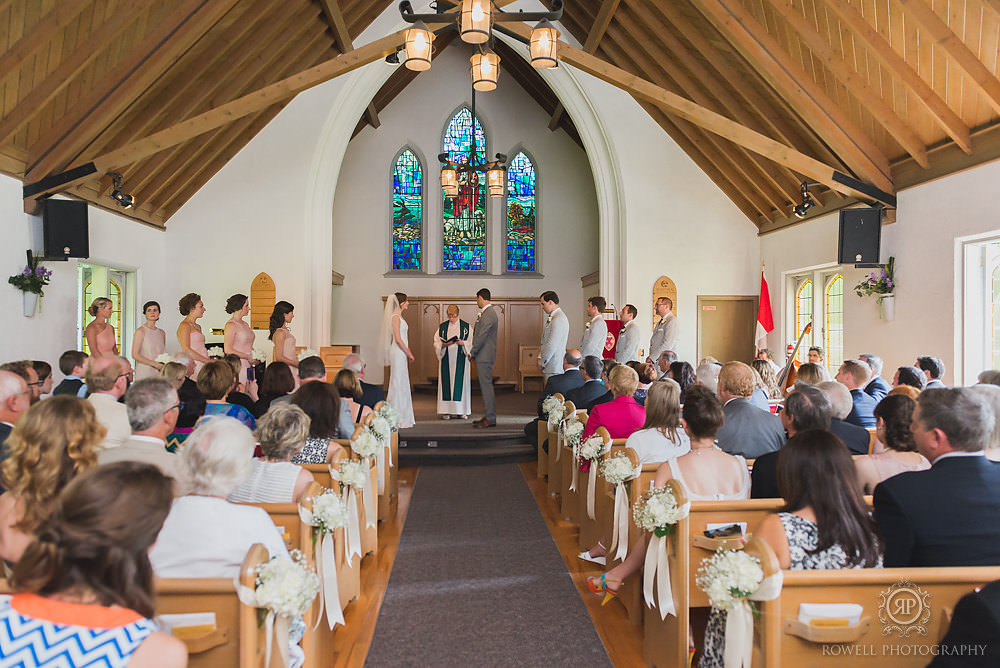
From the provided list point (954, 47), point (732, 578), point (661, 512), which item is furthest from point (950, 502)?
point (954, 47)

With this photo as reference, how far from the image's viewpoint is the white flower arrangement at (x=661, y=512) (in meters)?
2.38

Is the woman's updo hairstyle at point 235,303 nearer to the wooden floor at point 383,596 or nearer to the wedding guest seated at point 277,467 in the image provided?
the wooden floor at point 383,596

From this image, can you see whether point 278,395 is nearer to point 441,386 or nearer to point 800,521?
point 800,521

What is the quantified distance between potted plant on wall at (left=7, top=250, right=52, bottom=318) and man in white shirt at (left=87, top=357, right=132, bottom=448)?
3.36 m

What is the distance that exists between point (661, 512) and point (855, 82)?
5.21 m

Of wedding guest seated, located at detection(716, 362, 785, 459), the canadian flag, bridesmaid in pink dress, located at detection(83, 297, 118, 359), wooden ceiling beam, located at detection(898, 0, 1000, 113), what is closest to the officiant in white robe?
bridesmaid in pink dress, located at detection(83, 297, 118, 359)

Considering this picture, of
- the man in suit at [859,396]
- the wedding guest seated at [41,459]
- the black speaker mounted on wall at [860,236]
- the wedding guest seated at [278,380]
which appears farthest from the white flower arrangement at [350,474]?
the black speaker mounted on wall at [860,236]

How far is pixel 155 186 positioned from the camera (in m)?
8.10

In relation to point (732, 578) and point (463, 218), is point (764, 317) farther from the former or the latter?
point (732, 578)

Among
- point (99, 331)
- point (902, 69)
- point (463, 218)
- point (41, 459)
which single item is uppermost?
point (902, 69)

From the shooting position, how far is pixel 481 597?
3.42 m

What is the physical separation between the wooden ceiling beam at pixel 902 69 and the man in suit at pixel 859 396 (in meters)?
2.57

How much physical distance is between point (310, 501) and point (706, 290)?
8.07 meters

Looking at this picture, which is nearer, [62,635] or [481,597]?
[62,635]
